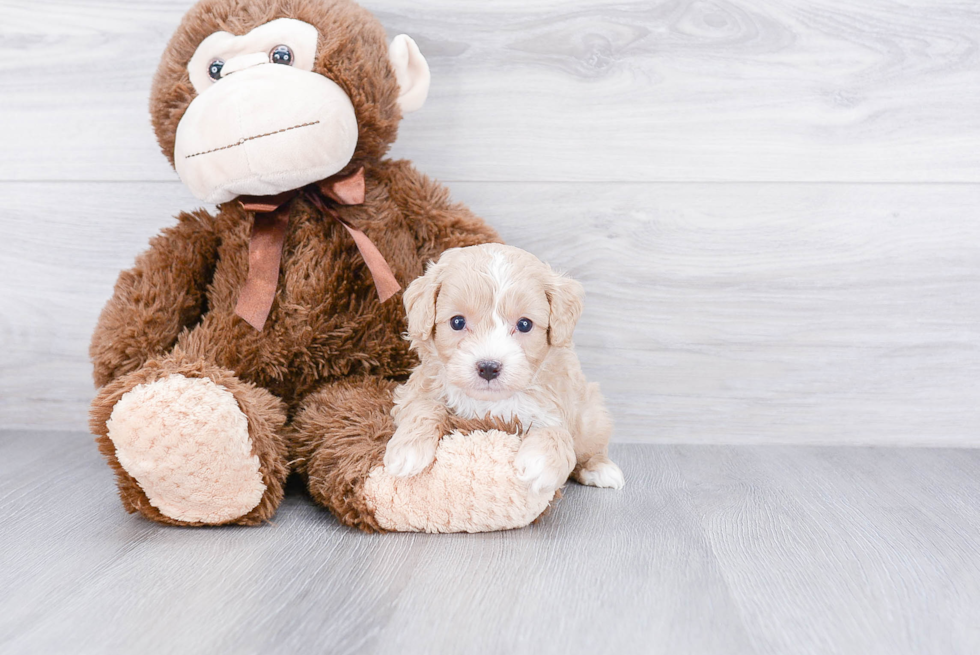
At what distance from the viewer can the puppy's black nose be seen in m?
0.89

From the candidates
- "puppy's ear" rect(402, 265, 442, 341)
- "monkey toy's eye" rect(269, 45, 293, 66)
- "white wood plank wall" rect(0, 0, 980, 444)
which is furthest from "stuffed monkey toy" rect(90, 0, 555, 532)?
"white wood plank wall" rect(0, 0, 980, 444)

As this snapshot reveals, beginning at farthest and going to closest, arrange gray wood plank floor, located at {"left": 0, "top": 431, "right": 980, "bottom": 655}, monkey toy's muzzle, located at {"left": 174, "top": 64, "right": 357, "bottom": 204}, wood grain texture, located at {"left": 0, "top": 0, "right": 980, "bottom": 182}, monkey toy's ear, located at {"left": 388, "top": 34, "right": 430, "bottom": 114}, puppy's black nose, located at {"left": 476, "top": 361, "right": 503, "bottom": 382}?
wood grain texture, located at {"left": 0, "top": 0, "right": 980, "bottom": 182} < monkey toy's ear, located at {"left": 388, "top": 34, "right": 430, "bottom": 114} < monkey toy's muzzle, located at {"left": 174, "top": 64, "right": 357, "bottom": 204} < puppy's black nose, located at {"left": 476, "top": 361, "right": 503, "bottom": 382} < gray wood plank floor, located at {"left": 0, "top": 431, "right": 980, "bottom": 655}

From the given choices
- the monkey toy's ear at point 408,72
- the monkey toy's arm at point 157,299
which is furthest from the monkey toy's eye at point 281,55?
the monkey toy's arm at point 157,299

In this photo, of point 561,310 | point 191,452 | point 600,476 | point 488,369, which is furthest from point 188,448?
point 600,476

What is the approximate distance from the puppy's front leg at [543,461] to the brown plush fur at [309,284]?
0.69 ft

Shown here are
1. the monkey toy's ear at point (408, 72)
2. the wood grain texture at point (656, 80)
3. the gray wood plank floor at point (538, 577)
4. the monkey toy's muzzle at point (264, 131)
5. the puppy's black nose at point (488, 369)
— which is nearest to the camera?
the gray wood plank floor at point (538, 577)

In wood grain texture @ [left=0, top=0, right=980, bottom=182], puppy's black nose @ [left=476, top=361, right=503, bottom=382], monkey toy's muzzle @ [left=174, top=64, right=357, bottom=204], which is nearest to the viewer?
puppy's black nose @ [left=476, top=361, right=503, bottom=382]

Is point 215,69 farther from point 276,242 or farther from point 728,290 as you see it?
point 728,290

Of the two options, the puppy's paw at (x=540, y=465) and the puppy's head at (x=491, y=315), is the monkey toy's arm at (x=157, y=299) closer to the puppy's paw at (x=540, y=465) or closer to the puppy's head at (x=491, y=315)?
the puppy's head at (x=491, y=315)

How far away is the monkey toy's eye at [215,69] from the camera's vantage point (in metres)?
1.08

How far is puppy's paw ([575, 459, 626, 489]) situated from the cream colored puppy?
0.59 ft

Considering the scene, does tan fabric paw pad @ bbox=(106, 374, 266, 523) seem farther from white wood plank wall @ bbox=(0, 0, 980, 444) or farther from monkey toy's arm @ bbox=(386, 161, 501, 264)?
white wood plank wall @ bbox=(0, 0, 980, 444)

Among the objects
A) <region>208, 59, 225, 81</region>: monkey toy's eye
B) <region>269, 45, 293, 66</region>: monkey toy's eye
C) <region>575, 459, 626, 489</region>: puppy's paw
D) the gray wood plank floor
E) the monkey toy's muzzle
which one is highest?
<region>269, 45, 293, 66</region>: monkey toy's eye

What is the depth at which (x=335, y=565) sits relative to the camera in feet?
2.83
